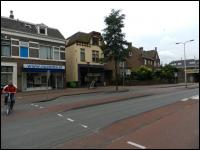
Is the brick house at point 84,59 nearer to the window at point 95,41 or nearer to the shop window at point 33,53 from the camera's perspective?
the window at point 95,41

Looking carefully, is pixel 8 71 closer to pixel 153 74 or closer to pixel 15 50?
pixel 15 50

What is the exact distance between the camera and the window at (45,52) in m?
39.7

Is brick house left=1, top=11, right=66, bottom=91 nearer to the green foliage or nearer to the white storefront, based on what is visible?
the white storefront

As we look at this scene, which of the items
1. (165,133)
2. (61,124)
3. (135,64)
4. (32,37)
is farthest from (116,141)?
(135,64)

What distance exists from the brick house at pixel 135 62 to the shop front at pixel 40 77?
32.0 feet

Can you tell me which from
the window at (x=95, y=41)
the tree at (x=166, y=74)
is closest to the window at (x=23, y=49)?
the window at (x=95, y=41)

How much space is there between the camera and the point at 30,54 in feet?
124

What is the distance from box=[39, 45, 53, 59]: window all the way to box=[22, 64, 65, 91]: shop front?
1283 mm

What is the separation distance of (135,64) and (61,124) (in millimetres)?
58956

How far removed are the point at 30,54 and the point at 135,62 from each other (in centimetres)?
3590

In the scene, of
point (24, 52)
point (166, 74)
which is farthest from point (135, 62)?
point (24, 52)

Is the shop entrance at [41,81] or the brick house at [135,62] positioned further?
the brick house at [135,62]

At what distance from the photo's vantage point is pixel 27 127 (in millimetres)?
11312

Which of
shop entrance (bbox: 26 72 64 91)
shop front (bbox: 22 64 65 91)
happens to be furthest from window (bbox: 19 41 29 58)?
shop entrance (bbox: 26 72 64 91)
